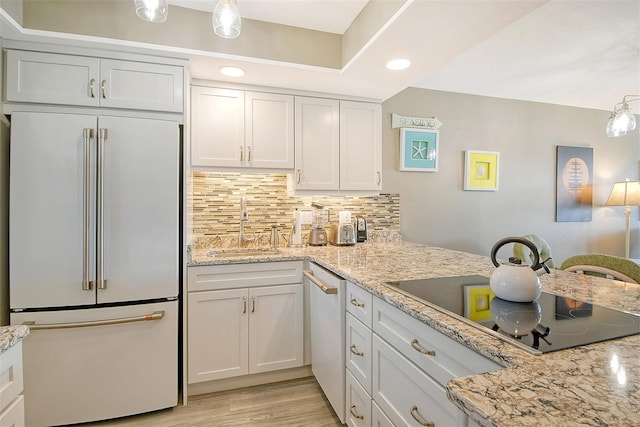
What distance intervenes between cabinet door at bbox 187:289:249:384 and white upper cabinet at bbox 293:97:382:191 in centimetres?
102

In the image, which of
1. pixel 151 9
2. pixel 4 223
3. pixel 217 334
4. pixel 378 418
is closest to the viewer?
pixel 151 9

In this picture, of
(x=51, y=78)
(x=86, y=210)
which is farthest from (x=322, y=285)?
(x=51, y=78)

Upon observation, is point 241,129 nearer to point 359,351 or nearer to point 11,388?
point 359,351

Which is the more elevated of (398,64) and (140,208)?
(398,64)

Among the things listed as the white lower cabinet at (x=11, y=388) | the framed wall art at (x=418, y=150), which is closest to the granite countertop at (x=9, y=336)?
the white lower cabinet at (x=11, y=388)

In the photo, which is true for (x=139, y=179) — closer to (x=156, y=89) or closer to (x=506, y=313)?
(x=156, y=89)

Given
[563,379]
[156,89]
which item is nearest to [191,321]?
[156,89]

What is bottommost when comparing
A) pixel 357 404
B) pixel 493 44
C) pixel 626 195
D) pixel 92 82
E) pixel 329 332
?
pixel 357 404

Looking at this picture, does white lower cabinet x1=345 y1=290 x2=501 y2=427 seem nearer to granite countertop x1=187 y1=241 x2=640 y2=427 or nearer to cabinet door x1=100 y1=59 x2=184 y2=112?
granite countertop x1=187 y1=241 x2=640 y2=427

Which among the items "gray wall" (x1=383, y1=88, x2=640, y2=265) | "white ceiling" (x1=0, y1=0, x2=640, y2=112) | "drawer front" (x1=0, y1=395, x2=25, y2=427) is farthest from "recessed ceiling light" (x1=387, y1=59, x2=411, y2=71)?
"drawer front" (x1=0, y1=395, x2=25, y2=427)

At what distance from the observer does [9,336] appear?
3.11 feet

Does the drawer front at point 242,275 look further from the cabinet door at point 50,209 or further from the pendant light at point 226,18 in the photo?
the pendant light at point 226,18

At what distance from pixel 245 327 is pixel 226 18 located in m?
1.79

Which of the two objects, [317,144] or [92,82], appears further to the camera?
[317,144]
